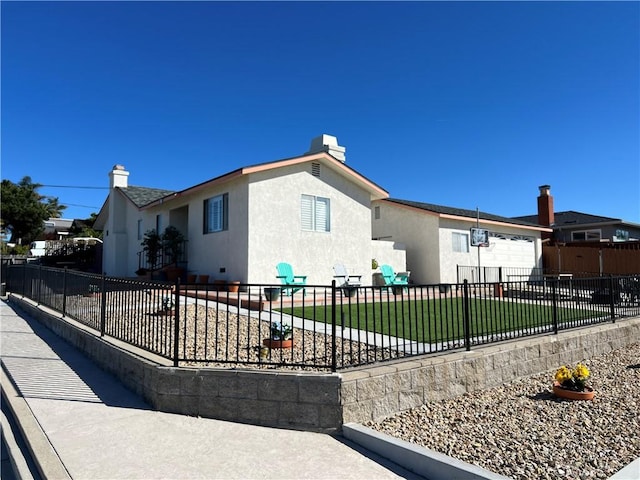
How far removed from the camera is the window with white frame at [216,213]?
13518mm

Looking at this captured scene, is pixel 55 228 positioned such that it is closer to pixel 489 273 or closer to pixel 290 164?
pixel 290 164

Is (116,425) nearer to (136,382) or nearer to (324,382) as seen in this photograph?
(136,382)

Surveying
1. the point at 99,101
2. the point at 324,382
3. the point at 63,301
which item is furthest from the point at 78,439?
the point at 99,101

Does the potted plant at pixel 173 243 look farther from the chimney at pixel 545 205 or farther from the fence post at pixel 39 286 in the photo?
the chimney at pixel 545 205

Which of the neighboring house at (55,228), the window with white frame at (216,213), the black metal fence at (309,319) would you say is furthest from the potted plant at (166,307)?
the neighboring house at (55,228)

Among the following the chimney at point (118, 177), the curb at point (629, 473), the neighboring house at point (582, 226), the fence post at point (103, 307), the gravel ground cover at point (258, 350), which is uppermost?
the chimney at point (118, 177)

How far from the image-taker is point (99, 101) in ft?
61.4

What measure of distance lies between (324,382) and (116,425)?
2270mm

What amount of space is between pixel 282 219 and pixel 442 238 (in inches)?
313

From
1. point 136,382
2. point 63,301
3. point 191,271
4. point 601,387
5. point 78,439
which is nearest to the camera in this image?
point 78,439

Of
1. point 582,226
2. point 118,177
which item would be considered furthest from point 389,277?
point 582,226

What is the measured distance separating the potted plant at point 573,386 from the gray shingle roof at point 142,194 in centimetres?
1766

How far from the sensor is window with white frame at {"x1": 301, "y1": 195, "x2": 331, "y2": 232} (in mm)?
13617

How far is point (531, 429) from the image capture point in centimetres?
434
